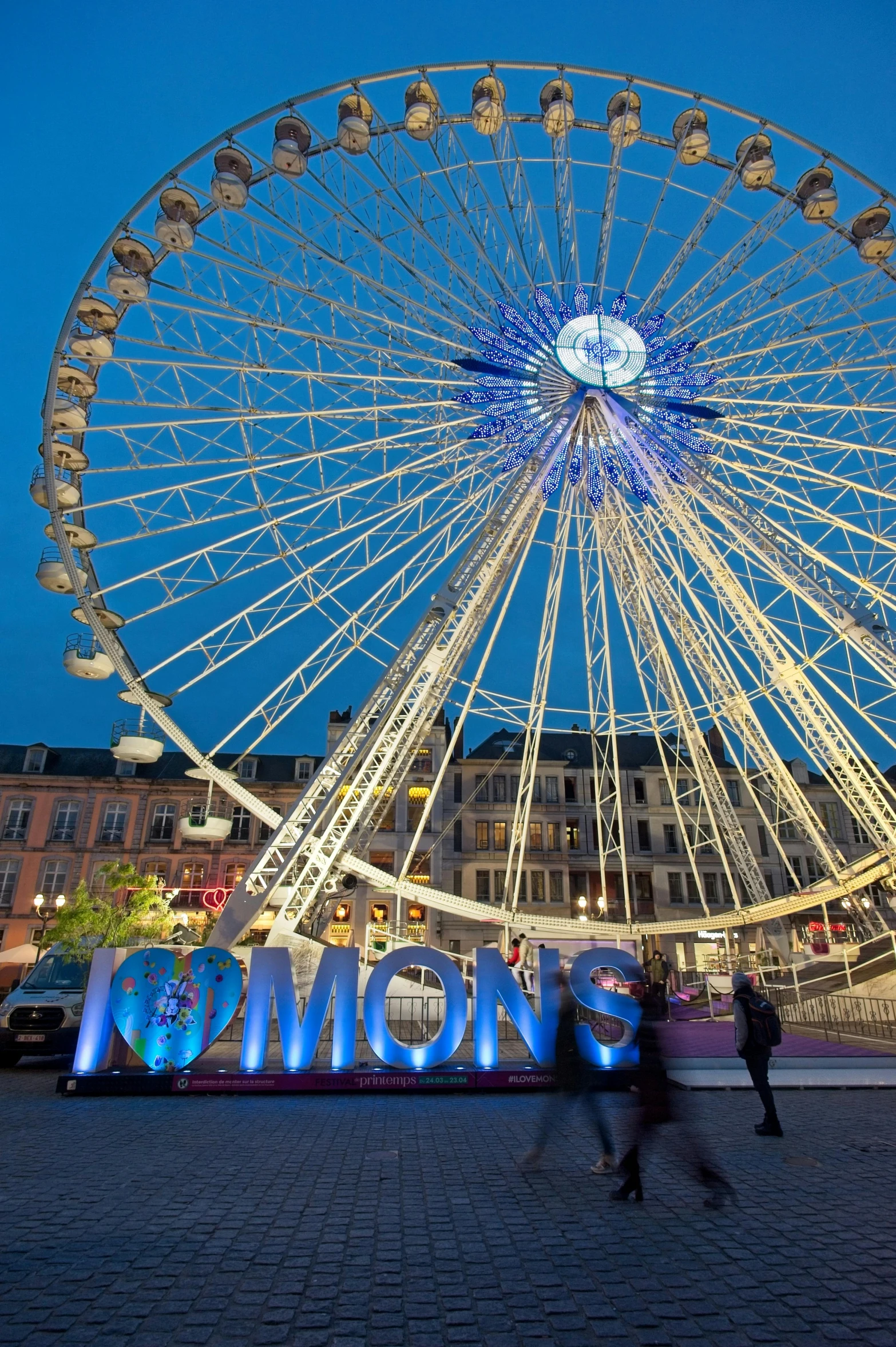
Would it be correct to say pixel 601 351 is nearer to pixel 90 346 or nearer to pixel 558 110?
Result: pixel 558 110

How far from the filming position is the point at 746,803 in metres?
49.8

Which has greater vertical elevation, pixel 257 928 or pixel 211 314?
pixel 211 314

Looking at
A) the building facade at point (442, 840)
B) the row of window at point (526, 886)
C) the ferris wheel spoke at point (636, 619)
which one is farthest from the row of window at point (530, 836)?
the ferris wheel spoke at point (636, 619)

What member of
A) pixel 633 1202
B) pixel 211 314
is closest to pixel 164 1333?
pixel 633 1202

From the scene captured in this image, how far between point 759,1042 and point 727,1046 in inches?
298

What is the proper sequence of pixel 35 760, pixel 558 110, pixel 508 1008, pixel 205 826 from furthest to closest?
pixel 35 760 < pixel 205 826 < pixel 558 110 < pixel 508 1008

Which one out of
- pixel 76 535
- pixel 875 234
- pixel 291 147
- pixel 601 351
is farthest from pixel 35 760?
pixel 875 234

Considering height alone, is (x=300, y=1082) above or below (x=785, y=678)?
below

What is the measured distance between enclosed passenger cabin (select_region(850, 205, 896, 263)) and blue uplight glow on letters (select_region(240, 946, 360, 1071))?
20.4m

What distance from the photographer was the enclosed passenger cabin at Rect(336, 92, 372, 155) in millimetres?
18516

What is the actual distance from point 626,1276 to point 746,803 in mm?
48105

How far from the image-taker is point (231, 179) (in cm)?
1750

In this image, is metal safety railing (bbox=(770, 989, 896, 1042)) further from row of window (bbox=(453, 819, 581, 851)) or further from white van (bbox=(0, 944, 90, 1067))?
row of window (bbox=(453, 819, 581, 851))

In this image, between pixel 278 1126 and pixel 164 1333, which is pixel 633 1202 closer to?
pixel 164 1333
